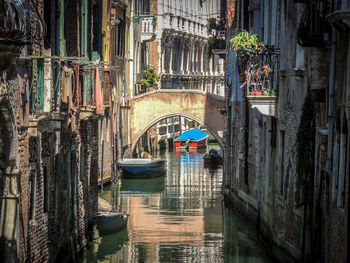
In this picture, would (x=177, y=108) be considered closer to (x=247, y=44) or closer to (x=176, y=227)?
(x=176, y=227)

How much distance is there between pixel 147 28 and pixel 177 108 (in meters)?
9.04

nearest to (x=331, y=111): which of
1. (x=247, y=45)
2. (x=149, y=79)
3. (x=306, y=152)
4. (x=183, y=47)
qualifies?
(x=306, y=152)

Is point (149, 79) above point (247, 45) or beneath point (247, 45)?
beneath

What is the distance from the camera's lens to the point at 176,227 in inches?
930

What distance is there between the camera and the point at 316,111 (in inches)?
598

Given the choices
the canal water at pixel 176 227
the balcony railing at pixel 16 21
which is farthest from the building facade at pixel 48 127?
the canal water at pixel 176 227

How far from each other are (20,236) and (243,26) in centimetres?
1344

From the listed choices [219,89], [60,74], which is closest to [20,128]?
[60,74]

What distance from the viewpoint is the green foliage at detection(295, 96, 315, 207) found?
15.5 meters

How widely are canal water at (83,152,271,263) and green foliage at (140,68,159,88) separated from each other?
9753 millimetres

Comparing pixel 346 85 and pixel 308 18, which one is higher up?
pixel 308 18

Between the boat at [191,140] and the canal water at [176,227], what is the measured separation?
1387 cm

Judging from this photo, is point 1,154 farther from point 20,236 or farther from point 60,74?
point 60,74

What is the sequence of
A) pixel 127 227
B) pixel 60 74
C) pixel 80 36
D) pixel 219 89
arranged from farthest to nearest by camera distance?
pixel 219 89
pixel 127 227
pixel 80 36
pixel 60 74
